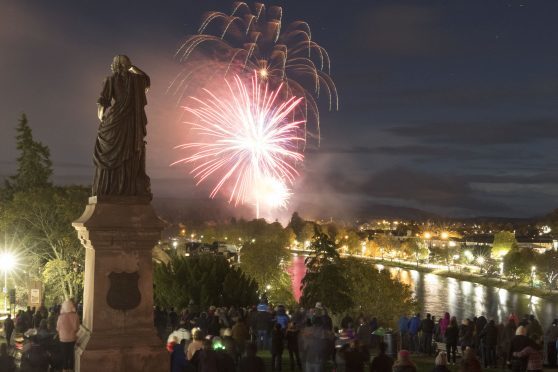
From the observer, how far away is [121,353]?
10.2 meters

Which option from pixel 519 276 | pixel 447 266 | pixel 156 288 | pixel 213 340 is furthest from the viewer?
pixel 447 266

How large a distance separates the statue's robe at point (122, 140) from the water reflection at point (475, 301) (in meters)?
46.1

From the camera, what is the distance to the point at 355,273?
43.2 metres

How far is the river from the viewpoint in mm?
56812

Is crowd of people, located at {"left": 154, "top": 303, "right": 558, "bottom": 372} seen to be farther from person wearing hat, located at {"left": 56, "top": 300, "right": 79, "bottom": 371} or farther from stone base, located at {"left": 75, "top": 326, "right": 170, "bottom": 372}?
person wearing hat, located at {"left": 56, "top": 300, "right": 79, "bottom": 371}

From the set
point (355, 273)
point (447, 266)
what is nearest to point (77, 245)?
point (355, 273)

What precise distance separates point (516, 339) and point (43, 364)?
27.8 ft

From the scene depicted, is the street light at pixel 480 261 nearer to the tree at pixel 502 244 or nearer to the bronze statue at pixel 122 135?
Result: the tree at pixel 502 244

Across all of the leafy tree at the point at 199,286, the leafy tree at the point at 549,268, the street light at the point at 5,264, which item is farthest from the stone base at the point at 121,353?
the leafy tree at the point at 549,268

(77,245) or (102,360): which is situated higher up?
(77,245)

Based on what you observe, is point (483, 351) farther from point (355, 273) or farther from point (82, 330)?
point (355, 273)

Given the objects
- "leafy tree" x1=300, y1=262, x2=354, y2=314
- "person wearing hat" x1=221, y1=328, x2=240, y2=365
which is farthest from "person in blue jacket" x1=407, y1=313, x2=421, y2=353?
"leafy tree" x1=300, y1=262, x2=354, y2=314

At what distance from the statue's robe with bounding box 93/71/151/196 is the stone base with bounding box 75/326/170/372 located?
7.55ft

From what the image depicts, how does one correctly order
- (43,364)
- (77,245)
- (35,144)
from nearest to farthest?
(43,364) < (77,245) < (35,144)
